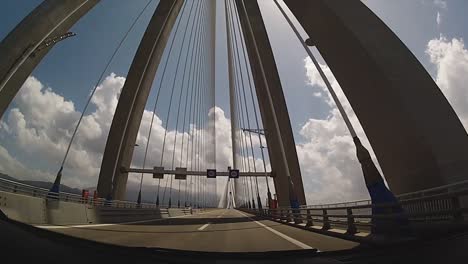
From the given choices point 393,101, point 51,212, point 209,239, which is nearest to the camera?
point 209,239

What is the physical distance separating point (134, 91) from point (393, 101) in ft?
74.7

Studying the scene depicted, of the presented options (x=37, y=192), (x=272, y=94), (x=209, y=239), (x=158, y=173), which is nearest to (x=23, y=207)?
(x=209, y=239)

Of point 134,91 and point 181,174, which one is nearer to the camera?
point 134,91

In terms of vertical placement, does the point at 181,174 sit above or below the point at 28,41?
below

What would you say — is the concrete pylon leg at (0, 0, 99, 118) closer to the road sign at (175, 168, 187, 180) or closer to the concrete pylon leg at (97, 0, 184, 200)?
the concrete pylon leg at (97, 0, 184, 200)

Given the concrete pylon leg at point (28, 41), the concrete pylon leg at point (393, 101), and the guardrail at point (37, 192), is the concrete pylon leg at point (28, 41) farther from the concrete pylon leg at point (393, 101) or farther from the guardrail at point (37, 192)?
the concrete pylon leg at point (393, 101)

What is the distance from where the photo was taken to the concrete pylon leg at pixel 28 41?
1453cm

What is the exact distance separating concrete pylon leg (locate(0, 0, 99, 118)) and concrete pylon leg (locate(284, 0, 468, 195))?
15086mm

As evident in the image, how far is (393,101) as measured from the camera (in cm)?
1177

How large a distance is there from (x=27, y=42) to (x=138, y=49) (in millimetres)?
12505

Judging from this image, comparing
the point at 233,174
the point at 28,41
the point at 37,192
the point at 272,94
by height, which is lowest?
the point at 37,192

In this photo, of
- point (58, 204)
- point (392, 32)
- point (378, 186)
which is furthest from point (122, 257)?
point (392, 32)

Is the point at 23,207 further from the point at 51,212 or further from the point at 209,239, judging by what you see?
the point at 209,239

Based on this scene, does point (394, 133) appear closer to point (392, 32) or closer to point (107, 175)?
point (392, 32)
